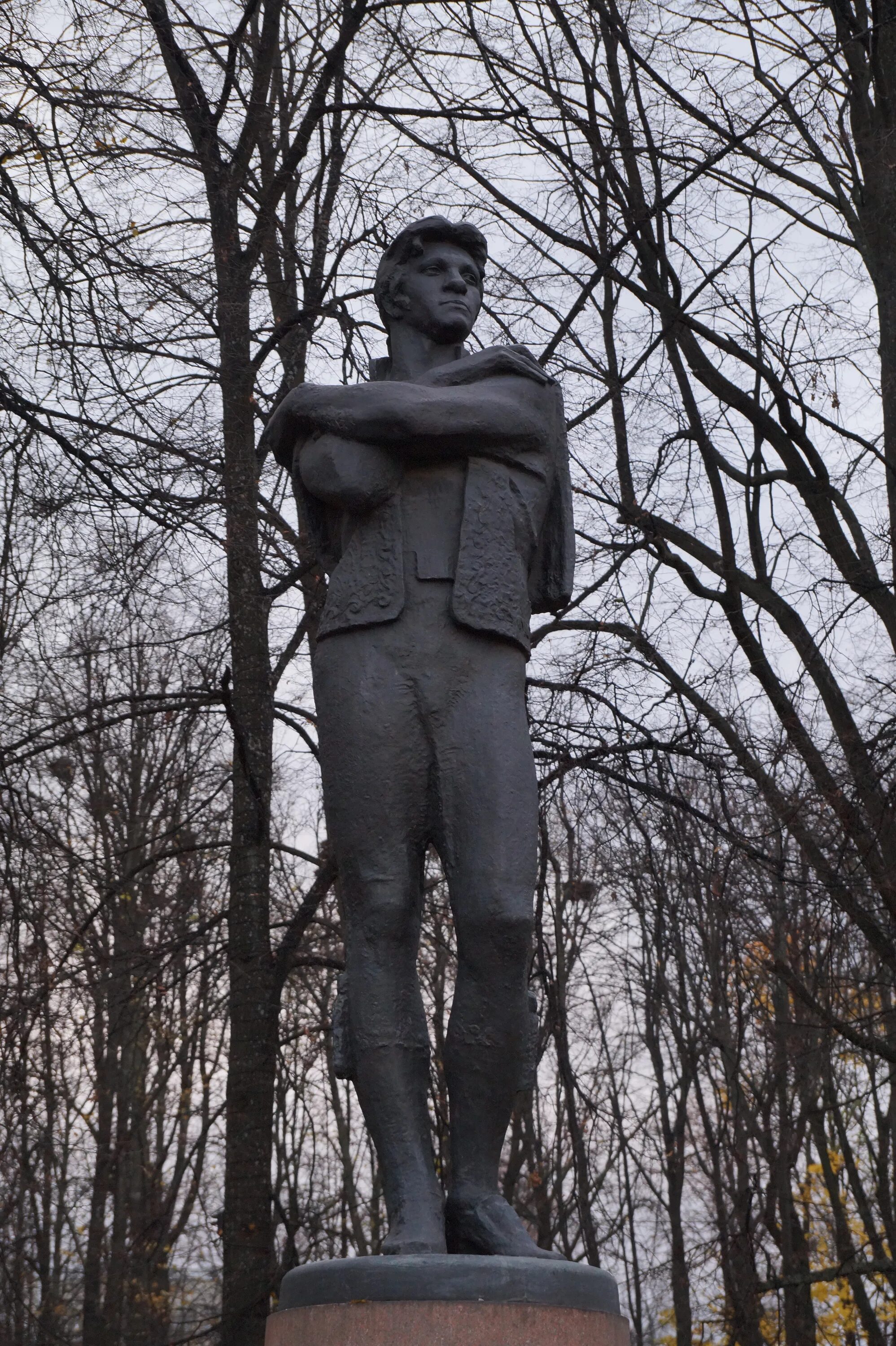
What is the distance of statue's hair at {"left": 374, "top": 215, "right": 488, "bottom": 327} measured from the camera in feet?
15.0

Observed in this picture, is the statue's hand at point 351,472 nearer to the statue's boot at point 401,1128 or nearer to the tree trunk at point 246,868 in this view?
the statue's boot at point 401,1128

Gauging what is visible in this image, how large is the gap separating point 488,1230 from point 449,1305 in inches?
13.7

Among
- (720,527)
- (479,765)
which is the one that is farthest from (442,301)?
(720,527)

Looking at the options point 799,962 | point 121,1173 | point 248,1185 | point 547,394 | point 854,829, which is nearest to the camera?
point 547,394

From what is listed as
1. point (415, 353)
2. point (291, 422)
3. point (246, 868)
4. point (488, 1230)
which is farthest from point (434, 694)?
point (246, 868)

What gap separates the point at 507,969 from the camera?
399 centimetres

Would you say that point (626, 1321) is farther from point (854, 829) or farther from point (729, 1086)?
point (729, 1086)

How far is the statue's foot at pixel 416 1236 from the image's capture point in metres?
3.70

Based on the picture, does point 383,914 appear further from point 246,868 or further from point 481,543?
point 246,868

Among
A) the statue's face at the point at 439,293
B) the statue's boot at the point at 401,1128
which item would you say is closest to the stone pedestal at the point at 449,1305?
the statue's boot at the point at 401,1128

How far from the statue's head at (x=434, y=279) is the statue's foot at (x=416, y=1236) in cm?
231

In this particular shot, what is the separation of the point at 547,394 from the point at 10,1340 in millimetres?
7406

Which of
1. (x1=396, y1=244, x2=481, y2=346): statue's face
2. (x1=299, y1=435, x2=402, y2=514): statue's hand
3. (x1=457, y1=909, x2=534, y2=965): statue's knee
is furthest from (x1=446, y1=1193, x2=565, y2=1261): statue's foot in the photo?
(x1=396, y1=244, x2=481, y2=346): statue's face

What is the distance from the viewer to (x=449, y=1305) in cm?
350
